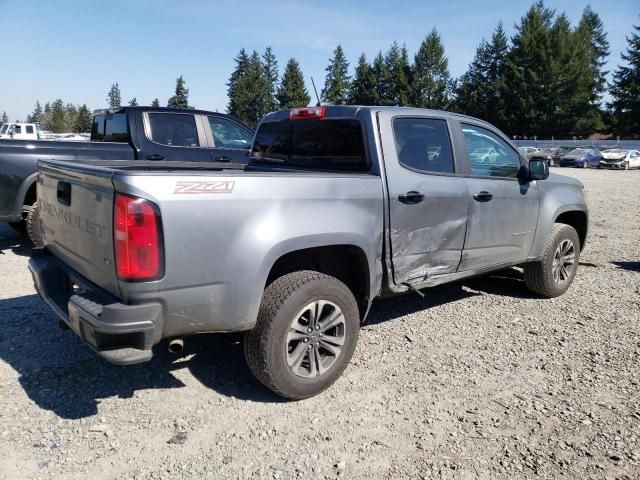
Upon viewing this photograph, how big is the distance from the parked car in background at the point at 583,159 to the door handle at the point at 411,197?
1405 inches

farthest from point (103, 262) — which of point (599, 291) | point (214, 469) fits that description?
point (599, 291)

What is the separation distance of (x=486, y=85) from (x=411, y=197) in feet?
256

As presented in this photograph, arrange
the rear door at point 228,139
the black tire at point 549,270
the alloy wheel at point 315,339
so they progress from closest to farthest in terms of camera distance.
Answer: the alloy wheel at point 315,339 → the black tire at point 549,270 → the rear door at point 228,139

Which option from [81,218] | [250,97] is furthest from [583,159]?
[250,97]

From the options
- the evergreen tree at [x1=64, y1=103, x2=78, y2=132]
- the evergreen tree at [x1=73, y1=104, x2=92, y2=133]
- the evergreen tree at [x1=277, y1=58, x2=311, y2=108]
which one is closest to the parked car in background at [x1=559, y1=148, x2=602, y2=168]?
the evergreen tree at [x1=277, y1=58, x2=311, y2=108]

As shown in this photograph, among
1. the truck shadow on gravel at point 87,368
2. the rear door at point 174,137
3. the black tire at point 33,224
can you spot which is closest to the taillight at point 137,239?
the truck shadow on gravel at point 87,368

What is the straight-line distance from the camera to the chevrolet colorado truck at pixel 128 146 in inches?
248

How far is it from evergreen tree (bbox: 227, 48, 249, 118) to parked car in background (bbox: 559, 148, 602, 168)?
64.3 m

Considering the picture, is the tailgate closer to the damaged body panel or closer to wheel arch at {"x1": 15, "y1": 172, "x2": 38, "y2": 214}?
the damaged body panel

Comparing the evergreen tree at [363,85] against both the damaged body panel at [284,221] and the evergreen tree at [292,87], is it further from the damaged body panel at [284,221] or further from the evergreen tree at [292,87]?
the damaged body panel at [284,221]

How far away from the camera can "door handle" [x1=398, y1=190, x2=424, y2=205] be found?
3.67 metres

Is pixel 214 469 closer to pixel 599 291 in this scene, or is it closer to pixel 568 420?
pixel 568 420

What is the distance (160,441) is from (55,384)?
1047 mm

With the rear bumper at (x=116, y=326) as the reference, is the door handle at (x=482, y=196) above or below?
above
